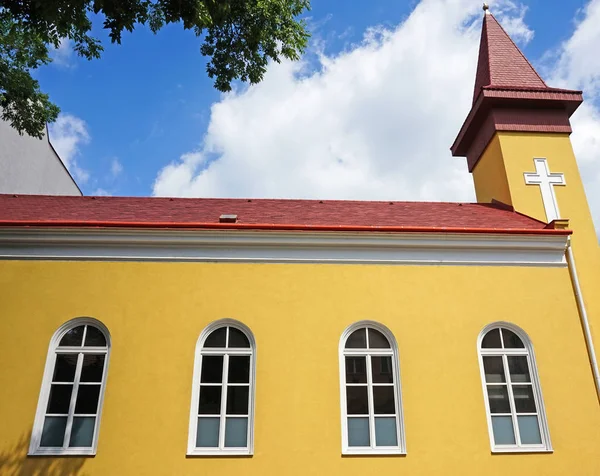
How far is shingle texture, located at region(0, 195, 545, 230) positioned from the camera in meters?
10.3

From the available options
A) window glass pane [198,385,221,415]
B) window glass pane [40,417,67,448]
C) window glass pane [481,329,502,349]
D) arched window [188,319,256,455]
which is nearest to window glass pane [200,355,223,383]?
arched window [188,319,256,455]

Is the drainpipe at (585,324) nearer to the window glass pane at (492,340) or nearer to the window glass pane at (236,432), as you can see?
the window glass pane at (492,340)

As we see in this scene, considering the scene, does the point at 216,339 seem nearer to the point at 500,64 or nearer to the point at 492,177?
the point at 492,177

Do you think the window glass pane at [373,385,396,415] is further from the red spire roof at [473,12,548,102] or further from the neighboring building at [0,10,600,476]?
the red spire roof at [473,12,548,102]

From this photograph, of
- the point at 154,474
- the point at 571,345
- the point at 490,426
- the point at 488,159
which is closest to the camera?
the point at 154,474

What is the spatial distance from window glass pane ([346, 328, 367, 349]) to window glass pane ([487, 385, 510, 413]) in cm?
228

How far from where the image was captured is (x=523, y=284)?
9469mm

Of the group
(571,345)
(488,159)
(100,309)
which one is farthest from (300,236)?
(488,159)

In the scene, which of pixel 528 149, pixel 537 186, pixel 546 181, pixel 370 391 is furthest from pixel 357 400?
pixel 528 149

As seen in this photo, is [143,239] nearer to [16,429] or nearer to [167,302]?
[167,302]

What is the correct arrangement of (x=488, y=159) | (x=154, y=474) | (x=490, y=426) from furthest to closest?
(x=488, y=159)
(x=490, y=426)
(x=154, y=474)

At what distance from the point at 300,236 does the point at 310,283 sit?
894mm

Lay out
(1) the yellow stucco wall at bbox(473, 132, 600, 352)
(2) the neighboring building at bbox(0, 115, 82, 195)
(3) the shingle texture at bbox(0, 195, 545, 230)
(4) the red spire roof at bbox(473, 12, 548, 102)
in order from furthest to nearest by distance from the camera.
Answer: (2) the neighboring building at bbox(0, 115, 82, 195), (4) the red spire roof at bbox(473, 12, 548, 102), (1) the yellow stucco wall at bbox(473, 132, 600, 352), (3) the shingle texture at bbox(0, 195, 545, 230)

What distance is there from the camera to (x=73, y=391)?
8.33m
